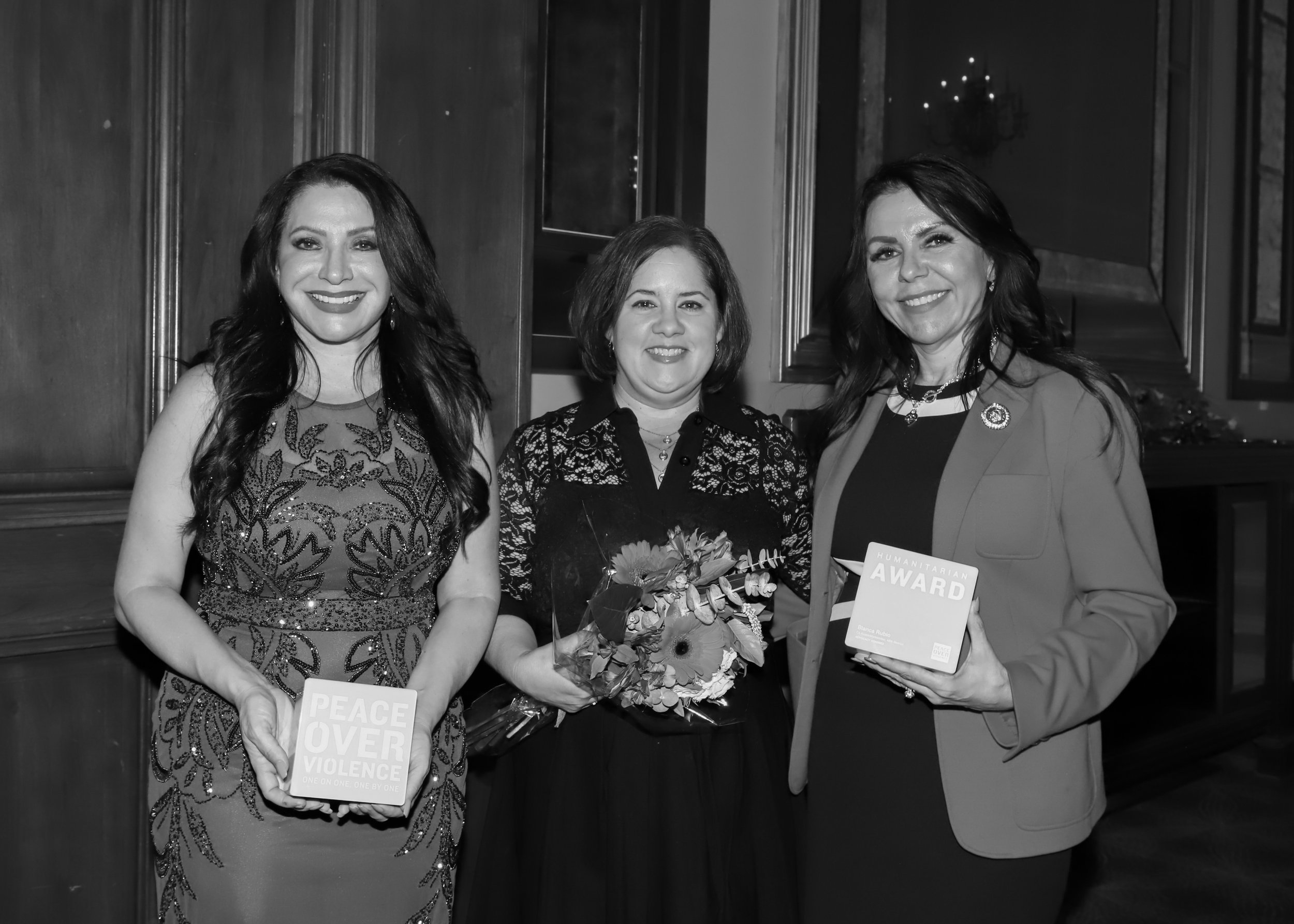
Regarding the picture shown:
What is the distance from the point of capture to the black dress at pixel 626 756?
198cm

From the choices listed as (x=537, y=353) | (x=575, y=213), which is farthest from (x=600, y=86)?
(x=537, y=353)

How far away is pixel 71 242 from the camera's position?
194 cm

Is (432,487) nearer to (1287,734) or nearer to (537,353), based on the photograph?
(537,353)

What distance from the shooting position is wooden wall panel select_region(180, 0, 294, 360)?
2.09m

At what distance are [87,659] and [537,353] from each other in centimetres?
135

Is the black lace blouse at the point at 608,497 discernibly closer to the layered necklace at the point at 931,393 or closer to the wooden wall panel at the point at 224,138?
the layered necklace at the point at 931,393

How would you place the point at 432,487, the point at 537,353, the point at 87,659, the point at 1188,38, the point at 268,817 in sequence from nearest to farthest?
the point at 268,817
the point at 432,487
the point at 87,659
the point at 537,353
the point at 1188,38

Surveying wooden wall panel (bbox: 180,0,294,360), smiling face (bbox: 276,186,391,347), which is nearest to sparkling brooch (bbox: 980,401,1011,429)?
smiling face (bbox: 276,186,391,347)

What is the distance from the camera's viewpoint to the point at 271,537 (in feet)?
5.68

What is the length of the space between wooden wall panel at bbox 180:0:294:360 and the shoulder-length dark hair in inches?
26.4

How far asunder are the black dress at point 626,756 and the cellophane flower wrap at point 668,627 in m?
0.23

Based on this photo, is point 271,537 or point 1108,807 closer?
point 271,537

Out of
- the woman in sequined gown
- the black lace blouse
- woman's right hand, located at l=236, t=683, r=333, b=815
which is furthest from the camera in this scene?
the black lace blouse

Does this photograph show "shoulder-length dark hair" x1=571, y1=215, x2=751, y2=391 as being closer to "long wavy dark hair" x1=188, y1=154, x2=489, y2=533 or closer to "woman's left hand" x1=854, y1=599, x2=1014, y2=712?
"long wavy dark hair" x1=188, y1=154, x2=489, y2=533
